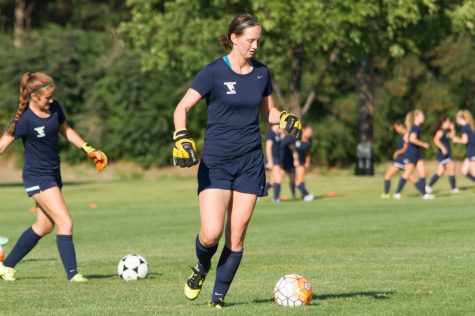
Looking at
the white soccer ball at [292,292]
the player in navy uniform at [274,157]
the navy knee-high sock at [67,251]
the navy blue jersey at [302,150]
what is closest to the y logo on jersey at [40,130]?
the navy knee-high sock at [67,251]

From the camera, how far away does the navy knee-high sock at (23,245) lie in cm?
1211

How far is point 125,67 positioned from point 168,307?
3828cm

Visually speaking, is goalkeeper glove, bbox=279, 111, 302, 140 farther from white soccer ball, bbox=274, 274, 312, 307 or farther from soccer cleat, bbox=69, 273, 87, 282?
soccer cleat, bbox=69, 273, 87, 282

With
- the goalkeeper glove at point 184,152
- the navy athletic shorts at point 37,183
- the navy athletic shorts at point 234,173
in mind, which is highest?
the goalkeeper glove at point 184,152

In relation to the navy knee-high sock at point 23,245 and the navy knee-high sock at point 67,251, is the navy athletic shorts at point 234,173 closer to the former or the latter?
the navy knee-high sock at point 67,251

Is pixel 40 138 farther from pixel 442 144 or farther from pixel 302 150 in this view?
pixel 442 144

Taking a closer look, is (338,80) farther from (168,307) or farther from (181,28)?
(168,307)

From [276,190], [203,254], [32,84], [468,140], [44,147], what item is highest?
[32,84]

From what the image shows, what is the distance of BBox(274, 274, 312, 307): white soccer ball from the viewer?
29.9 feet

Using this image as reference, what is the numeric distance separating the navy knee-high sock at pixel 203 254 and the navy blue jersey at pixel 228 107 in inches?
29.9

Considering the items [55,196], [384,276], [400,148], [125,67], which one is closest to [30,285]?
[55,196]

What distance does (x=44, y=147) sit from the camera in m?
11.5

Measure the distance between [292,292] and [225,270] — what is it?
0.58m

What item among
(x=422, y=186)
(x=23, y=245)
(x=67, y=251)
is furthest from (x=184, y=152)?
(x=422, y=186)
